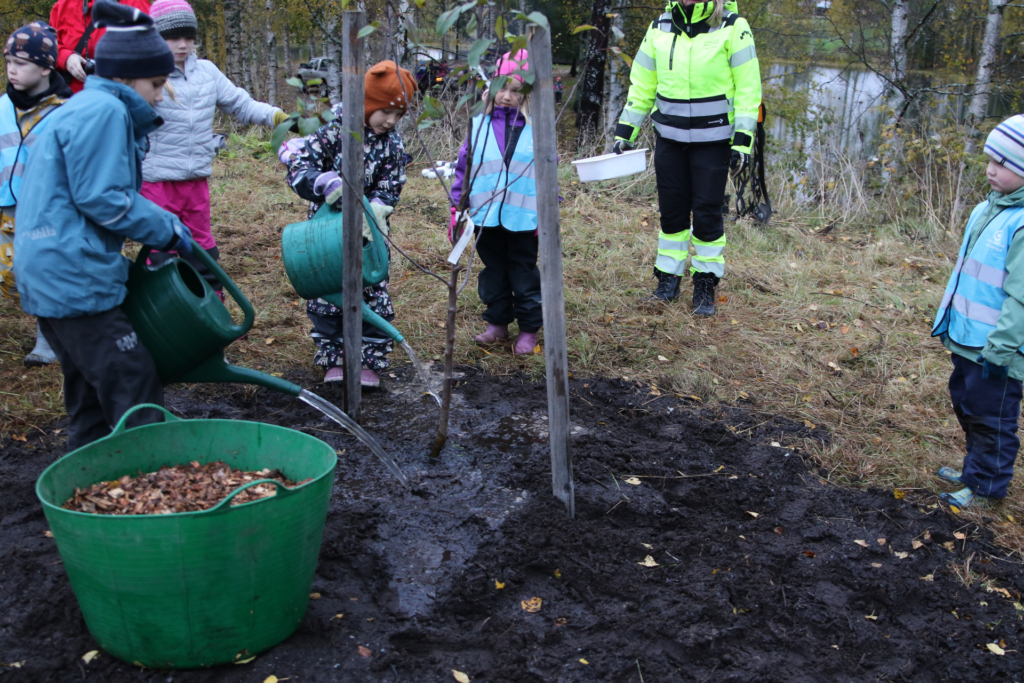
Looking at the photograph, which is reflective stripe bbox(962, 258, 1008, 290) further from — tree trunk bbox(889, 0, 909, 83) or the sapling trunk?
tree trunk bbox(889, 0, 909, 83)

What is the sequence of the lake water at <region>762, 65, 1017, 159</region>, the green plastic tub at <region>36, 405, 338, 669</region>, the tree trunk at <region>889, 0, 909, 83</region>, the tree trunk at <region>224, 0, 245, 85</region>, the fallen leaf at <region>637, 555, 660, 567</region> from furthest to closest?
the tree trunk at <region>224, 0, 245, 85</region> < the tree trunk at <region>889, 0, 909, 83</region> < the lake water at <region>762, 65, 1017, 159</region> < the fallen leaf at <region>637, 555, 660, 567</region> < the green plastic tub at <region>36, 405, 338, 669</region>

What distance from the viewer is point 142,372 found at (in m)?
2.44

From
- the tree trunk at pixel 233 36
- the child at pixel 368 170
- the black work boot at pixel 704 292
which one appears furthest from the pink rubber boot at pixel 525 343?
the tree trunk at pixel 233 36

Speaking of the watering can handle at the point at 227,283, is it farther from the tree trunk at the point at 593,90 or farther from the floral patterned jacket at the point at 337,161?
the tree trunk at the point at 593,90

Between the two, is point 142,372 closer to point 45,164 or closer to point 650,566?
point 45,164

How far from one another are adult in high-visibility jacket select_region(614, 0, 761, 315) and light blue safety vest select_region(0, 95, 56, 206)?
3.31 m

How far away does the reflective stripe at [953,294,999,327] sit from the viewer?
2.81 metres

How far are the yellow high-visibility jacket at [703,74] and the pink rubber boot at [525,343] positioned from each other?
1599 millimetres

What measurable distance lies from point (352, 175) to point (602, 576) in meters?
1.77

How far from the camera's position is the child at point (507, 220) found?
13.1 feet

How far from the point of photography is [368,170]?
11.4ft

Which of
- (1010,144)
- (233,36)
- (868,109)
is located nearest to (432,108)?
(1010,144)

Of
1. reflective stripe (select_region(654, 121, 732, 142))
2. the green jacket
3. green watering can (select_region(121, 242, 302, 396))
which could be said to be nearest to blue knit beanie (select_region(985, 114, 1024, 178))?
the green jacket

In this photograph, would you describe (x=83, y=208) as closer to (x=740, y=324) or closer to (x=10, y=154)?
(x=10, y=154)
